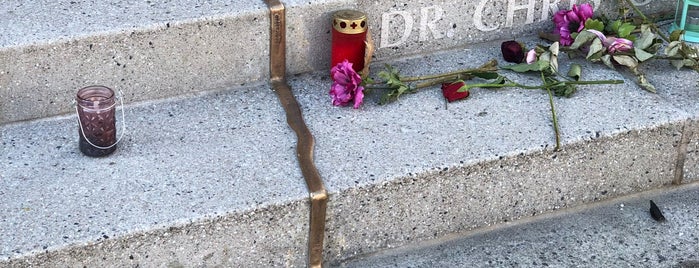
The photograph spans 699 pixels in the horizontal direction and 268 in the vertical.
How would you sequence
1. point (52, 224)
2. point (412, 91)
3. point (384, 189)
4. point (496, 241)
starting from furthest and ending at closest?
point (412, 91), point (496, 241), point (384, 189), point (52, 224)

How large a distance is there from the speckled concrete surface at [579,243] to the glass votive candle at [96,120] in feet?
2.13

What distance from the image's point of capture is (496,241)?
2.64m

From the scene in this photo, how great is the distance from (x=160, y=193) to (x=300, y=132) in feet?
1.35

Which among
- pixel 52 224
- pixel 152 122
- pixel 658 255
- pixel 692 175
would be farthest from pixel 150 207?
pixel 692 175

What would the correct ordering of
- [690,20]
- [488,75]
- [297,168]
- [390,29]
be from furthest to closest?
1. [690,20]
2. [390,29]
3. [488,75]
4. [297,168]

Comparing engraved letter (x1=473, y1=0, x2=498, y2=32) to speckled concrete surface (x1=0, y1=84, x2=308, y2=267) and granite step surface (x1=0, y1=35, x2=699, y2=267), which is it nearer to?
granite step surface (x1=0, y1=35, x2=699, y2=267)

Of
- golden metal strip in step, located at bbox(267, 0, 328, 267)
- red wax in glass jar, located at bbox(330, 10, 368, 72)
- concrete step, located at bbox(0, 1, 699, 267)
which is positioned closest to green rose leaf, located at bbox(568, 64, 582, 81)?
concrete step, located at bbox(0, 1, 699, 267)

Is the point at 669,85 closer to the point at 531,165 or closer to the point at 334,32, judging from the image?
the point at 531,165

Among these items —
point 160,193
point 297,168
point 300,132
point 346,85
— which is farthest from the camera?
point 346,85

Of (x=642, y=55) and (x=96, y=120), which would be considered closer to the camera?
(x=96, y=120)

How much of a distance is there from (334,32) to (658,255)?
3.31ft

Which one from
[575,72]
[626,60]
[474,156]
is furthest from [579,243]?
[626,60]

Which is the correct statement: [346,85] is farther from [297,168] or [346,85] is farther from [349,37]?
[297,168]

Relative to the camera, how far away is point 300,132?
2605mm
